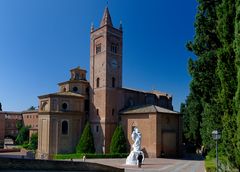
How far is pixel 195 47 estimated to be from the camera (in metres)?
22.4

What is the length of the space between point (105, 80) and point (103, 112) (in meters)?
4.73

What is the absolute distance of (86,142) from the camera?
1668 inches

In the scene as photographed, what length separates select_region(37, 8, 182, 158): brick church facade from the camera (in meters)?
41.2

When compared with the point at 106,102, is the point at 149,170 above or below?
below

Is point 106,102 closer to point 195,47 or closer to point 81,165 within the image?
point 195,47

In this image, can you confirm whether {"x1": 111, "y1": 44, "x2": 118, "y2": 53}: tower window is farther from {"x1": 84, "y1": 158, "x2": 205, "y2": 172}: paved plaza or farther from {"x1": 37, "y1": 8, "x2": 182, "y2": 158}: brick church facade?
{"x1": 84, "y1": 158, "x2": 205, "y2": 172}: paved plaza

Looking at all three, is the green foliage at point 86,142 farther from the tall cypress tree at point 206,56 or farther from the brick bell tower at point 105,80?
the tall cypress tree at point 206,56

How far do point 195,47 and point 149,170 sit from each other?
451 inches

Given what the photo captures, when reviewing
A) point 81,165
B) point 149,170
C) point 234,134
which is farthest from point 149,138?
point 81,165

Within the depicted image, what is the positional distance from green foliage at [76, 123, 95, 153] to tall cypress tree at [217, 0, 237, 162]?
95.2 ft

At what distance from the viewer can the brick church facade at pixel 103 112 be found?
135 feet

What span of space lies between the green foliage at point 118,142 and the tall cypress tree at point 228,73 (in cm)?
2661

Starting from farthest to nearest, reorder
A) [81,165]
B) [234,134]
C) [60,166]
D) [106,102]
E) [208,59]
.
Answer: [106,102]
[208,59]
[234,134]
[81,165]
[60,166]

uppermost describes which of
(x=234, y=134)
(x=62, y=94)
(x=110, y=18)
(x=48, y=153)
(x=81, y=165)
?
(x=110, y=18)
